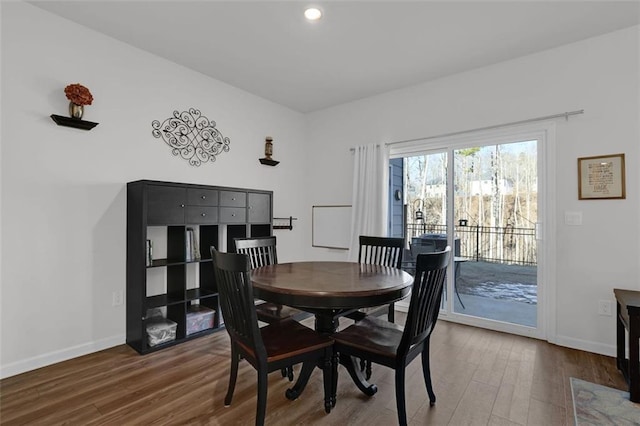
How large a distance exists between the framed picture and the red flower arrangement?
13.9ft

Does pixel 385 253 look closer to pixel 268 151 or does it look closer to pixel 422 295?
pixel 422 295

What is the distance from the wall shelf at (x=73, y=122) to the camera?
2.47 meters

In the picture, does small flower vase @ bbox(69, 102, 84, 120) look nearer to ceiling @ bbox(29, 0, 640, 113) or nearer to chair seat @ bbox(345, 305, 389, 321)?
ceiling @ bbox(29, 0, 640, 113)

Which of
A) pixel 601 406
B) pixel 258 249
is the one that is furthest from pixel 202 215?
pixel 601 406

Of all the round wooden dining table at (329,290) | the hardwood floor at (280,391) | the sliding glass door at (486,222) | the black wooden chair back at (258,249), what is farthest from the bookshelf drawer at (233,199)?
the sliding glass door at (486,222)

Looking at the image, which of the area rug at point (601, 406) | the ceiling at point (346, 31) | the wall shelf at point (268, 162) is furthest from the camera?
the wall shelf at point (268, 162)

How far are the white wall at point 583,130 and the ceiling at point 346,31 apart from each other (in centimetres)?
18

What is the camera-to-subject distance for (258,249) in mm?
2916

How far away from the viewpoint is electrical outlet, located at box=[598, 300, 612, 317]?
2.69 meters

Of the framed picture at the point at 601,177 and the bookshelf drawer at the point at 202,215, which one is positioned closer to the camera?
the framed picture at the point at 601,177

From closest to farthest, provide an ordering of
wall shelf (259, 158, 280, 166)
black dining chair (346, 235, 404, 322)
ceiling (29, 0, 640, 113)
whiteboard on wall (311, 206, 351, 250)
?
ceiling (29, 0, 640, 113) < black dining chair (346, 235, 404, 322) < wall shelf (259, 158, 280, 166) < whiteboard on wall (311, 206, 351, 250)

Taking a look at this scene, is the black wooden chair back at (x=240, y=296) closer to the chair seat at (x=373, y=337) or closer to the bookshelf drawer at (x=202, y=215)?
the chair seat at (x=373, y=337)

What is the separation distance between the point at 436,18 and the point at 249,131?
2477 mm

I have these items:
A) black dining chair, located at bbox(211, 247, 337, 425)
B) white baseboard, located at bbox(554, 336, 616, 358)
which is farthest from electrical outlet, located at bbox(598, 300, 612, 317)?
black dining chair, located at bbox(211, 247, 337, 425)
